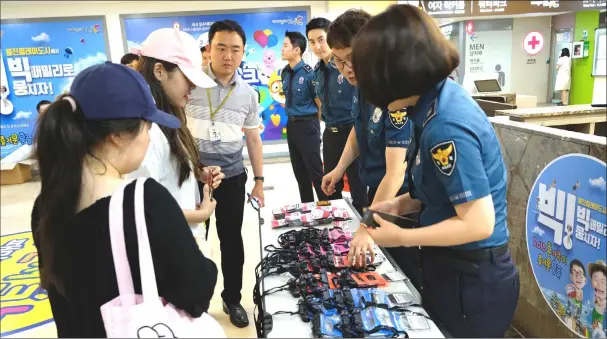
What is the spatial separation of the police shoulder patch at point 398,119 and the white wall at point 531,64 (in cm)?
841

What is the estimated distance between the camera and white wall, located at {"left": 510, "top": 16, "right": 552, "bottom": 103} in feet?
28.5

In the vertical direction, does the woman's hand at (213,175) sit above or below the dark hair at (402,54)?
below

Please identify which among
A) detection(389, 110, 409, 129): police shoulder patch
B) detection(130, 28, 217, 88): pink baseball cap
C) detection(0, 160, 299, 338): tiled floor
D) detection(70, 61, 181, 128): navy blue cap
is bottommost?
detection(0, 160, 299, 338): tiled floor

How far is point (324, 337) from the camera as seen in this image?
1.09 m

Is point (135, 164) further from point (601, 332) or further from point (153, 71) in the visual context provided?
point (601, 332)

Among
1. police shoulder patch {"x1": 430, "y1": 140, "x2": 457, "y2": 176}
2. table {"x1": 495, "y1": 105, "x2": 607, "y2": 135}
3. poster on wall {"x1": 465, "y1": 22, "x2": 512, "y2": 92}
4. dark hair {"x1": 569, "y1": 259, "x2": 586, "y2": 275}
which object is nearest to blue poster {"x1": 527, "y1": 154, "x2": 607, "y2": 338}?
dark hair {"x1": 569, "y1": 259, "x2": 586, "y2": 275}

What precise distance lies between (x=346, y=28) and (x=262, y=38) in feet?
14.7

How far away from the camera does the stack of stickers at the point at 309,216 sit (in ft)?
6.21

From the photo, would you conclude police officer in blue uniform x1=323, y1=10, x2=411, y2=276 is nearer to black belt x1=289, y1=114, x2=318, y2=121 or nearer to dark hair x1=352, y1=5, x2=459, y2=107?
dark hair x1=352, y1=5, x2=459, y2=107

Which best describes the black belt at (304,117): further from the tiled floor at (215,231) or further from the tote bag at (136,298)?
the tote bag at (136,298)

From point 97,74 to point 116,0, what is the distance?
529 cm

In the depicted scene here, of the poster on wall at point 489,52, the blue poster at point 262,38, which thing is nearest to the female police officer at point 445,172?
the blue poster at point 262,38

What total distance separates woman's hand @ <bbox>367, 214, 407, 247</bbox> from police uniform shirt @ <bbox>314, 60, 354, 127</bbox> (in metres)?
2.07

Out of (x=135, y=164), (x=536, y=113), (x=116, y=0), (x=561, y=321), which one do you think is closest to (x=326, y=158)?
(x=536, y=113)
